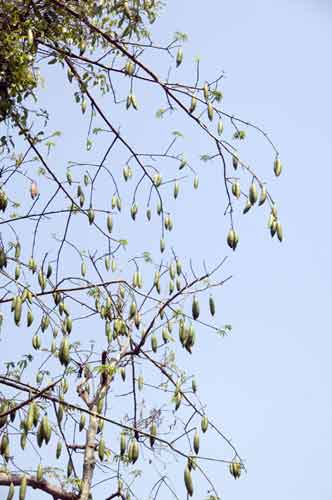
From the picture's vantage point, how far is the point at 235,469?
2.72 m

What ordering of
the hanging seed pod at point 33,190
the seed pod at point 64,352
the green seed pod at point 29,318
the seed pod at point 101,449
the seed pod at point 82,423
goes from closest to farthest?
the seed pod at point 64,352, the green seed pod at point 29,318, the seed pod at point 101,449, the seed pod at point 82,423, the hanging seed pod at point 33,190

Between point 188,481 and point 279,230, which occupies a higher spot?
point 279,230

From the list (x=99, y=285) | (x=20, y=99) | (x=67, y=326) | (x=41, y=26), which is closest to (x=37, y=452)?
(x=67, y=326)

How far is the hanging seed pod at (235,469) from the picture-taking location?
2.71m

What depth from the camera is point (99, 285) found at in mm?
2977

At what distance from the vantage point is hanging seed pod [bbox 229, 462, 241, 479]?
2.71 meters

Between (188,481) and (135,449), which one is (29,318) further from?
(188,481)

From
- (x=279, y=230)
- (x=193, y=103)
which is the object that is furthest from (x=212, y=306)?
(x=193, y=103)

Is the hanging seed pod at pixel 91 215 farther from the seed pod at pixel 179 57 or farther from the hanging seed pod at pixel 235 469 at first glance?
the hanging seed pod at pixel 235 469

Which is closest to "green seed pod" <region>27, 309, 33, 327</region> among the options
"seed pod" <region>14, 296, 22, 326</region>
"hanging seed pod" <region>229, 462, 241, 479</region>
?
"seed pod" <region>14, 296, 22, 326</region>

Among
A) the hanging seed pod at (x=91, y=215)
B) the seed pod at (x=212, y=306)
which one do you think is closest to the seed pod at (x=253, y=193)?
the seed pod at (x=212, y=306)

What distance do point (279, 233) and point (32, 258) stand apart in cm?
88

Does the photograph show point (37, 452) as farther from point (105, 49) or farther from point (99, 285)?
point (105, 49)

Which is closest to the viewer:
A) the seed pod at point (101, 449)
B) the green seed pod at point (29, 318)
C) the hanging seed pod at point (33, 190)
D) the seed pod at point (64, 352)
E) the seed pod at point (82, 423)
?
the seed pod at point (64, 352)
